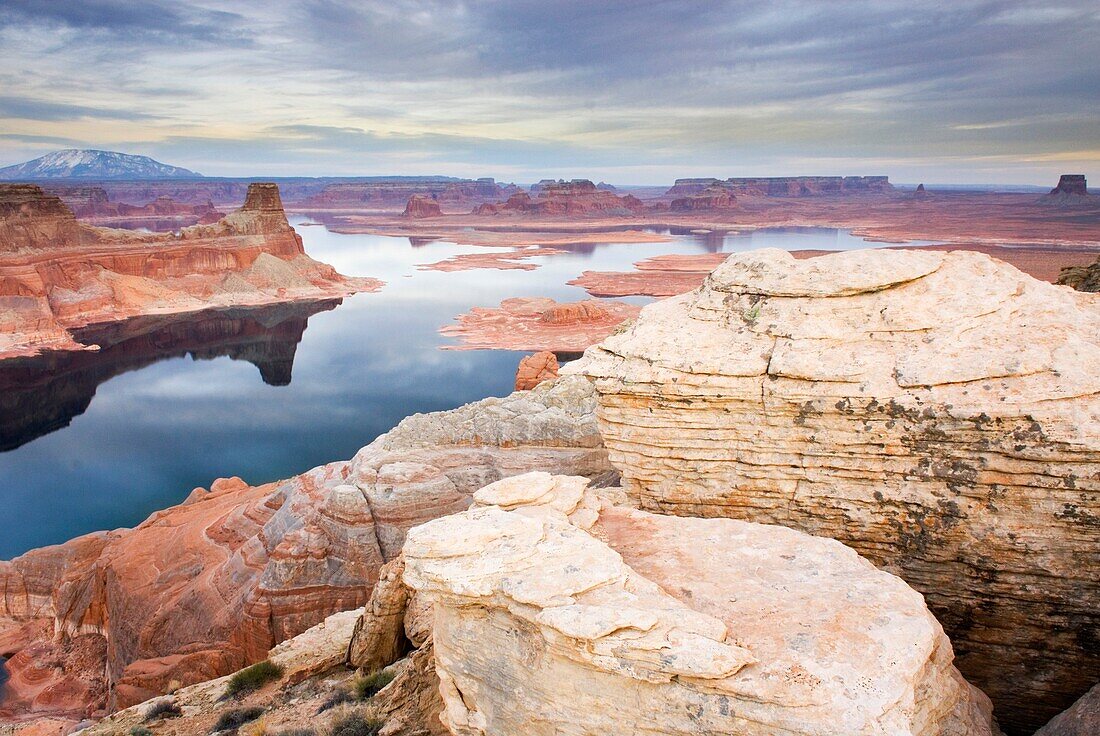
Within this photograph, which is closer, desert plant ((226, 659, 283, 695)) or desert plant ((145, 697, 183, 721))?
desert plant ((145, 697, 183, 721))

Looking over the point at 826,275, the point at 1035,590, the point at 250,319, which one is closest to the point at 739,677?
the point at 1035,590

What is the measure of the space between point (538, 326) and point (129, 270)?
36.9 meters

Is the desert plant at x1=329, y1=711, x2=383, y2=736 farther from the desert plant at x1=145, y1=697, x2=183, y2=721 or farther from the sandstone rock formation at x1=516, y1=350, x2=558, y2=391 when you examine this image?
the sandstone rock formation at x1=516, y1=350, x2=558, y2=391

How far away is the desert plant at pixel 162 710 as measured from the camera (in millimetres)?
9359

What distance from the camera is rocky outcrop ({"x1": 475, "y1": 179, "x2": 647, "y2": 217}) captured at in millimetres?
169625

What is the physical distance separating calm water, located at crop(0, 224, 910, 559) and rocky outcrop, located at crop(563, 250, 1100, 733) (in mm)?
21291

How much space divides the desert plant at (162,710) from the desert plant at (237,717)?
42.0 inches

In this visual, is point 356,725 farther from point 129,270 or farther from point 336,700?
point 129,270

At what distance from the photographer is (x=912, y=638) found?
4793mm

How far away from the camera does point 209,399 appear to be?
35781 millimetres

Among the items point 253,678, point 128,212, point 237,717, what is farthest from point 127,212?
point 237,717

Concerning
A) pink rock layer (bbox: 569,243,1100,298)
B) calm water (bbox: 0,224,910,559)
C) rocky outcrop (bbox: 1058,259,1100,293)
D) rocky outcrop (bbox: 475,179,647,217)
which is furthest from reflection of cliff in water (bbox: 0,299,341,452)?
rocky outcrop (bbox: 475,179,647,217)

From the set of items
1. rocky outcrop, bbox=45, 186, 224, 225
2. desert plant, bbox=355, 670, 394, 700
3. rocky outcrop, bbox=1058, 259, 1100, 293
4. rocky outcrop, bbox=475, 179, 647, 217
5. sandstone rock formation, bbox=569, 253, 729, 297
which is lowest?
desert plant, bbox=355, 670, 394, 700

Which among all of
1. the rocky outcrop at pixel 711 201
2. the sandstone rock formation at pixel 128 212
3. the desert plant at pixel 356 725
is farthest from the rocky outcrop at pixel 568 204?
the desert plant at pixel 356 725
